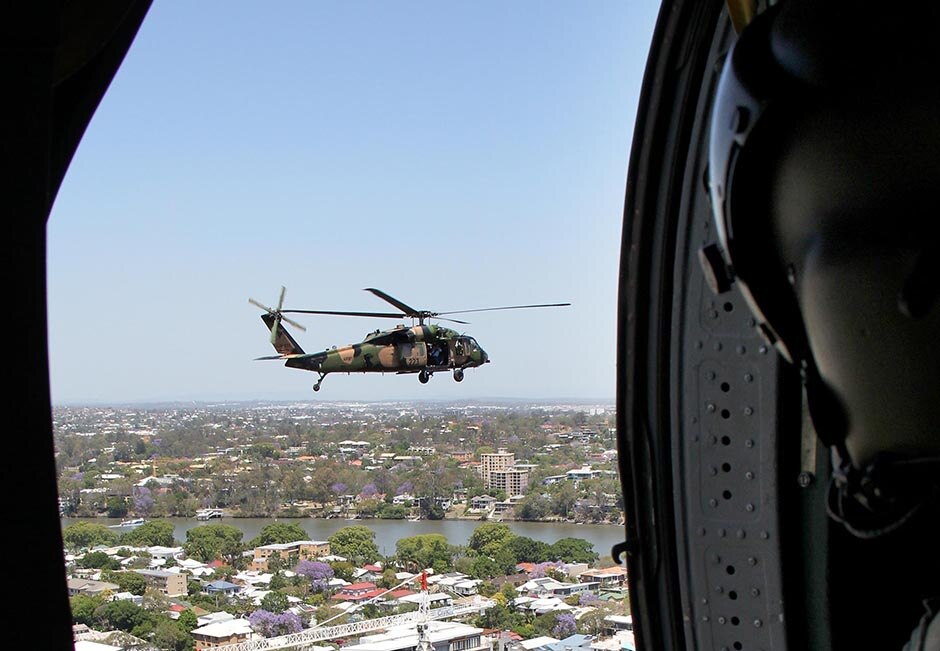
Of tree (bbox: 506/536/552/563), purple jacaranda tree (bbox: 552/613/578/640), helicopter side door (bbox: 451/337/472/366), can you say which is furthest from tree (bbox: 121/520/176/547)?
helicopter side door (bbox: 451/337/472/366)

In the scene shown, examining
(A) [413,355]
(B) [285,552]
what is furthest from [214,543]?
(A) [413,355]

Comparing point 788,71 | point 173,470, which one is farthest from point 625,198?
point 173,470

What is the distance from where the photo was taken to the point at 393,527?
8102mm

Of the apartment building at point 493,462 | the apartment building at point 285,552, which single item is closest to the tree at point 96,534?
the apartment building at point 285,552

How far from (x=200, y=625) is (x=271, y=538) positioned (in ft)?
5.47

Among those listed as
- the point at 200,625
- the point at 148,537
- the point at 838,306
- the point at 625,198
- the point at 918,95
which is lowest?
the point at 200,625

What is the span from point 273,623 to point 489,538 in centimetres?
197

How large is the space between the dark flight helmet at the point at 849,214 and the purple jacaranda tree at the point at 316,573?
6.41 meters

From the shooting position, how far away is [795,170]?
61 cm

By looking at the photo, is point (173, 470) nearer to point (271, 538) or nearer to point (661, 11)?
point (271, 538)

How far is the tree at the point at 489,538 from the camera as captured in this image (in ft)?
23.6

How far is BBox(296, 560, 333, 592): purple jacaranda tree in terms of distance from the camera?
6664 mm

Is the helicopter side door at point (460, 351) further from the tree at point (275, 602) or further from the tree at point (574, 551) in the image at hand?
the tree at point (574, 551)

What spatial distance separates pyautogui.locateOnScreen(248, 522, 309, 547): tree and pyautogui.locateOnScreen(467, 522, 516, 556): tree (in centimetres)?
150
